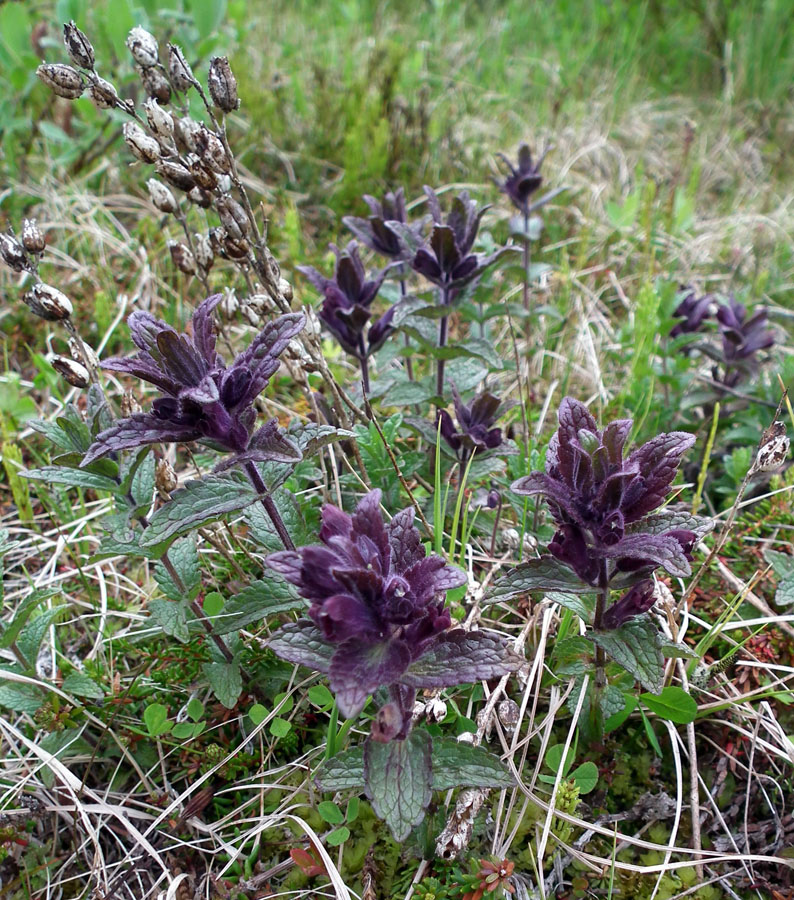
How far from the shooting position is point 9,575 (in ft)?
8.82

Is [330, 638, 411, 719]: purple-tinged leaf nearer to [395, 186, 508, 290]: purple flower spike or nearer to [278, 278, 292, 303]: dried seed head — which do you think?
[278, 278, 292, 303]: dried seed head

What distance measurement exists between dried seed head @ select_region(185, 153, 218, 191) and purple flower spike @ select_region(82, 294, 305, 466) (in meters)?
0.47

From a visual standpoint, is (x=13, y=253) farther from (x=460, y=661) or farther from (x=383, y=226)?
(x=460, y=661)

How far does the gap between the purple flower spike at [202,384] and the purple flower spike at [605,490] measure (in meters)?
0.63

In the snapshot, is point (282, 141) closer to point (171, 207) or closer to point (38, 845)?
point (171, 207)

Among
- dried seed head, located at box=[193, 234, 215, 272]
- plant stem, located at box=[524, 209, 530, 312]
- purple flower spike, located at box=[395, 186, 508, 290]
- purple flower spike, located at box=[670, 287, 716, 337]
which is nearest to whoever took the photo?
dried seed head, located at box=[193, 234, 215, 272]

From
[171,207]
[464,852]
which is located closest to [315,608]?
[464,852]

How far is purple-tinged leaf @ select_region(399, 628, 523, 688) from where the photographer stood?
1.57 m

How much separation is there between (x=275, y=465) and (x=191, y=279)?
218cm

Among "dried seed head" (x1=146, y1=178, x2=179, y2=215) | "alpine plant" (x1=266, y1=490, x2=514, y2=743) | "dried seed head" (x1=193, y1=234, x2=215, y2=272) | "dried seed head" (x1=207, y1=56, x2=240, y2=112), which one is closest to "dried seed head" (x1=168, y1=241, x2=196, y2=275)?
"dried seed head" (x1=193, y1=234, x2=215, y2=272)

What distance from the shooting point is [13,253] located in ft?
6.84

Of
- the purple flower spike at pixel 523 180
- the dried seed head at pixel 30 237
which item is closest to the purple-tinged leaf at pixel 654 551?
the dried seed head at pixel 30 237

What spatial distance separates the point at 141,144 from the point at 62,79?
0.86 feet

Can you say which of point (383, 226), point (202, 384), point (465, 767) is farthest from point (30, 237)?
point (465, 767)
